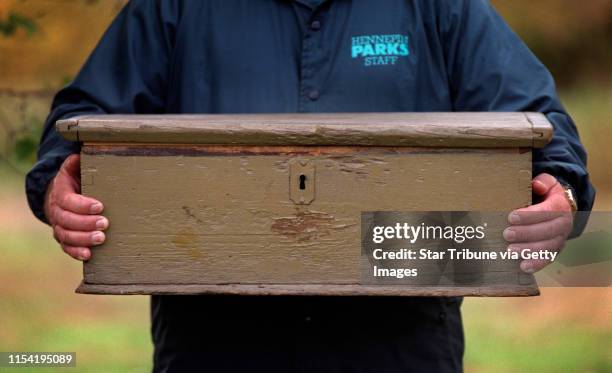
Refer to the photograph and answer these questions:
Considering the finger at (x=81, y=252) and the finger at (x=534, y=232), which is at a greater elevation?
the finger at (x=534, y=232)

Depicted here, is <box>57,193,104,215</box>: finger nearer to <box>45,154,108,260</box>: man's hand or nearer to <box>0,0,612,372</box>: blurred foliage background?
<box>45,154,108,260</box>: man's hand

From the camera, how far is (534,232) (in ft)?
7.32

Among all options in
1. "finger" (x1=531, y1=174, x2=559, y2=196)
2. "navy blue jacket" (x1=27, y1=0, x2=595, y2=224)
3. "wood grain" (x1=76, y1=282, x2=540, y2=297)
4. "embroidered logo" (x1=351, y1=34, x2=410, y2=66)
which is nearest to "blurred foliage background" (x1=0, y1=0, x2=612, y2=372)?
"navy blue jacket" (x1=27, y1=0, x2=595, y2=224)

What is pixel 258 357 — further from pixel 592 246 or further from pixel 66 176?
pixel 592 246

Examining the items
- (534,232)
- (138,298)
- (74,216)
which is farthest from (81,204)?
(138,298)

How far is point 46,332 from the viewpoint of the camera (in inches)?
199

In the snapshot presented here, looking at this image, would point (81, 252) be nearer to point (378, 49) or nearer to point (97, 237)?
point (97, 237)

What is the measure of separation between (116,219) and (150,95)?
46 cm

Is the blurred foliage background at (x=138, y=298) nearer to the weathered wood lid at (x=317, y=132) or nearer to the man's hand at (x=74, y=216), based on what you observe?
the man's hand at (x=74, y=216)

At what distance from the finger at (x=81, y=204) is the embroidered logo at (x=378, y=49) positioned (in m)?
0.64

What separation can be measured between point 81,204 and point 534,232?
81 centimetres

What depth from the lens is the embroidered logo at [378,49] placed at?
2.55 meters

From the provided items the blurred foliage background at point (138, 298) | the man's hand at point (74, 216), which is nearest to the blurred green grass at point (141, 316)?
the blurred foliage background at point (138, 298)

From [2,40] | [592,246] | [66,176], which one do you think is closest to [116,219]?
[66,176]
